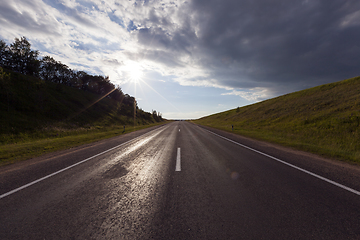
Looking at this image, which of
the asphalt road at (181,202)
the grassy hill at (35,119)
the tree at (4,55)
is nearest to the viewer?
the asphalt road at (181,202)

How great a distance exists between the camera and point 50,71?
54000mm

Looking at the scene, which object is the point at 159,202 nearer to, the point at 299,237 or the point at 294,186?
the point at 299,237

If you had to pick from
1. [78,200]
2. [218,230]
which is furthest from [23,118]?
[218,230]

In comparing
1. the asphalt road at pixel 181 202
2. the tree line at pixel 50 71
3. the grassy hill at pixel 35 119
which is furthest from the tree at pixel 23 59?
the asphalt road at pixel 181 202

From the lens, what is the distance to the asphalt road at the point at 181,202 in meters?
2.18

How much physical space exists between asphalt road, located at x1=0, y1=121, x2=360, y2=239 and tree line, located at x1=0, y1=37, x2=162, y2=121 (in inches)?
2303

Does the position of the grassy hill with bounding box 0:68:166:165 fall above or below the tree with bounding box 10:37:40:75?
below

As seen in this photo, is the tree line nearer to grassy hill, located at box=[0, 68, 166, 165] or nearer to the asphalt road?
grassy hill, located at box=[0, 68, 166, 165]

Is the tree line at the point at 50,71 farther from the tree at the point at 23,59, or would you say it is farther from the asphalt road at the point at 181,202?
the asphalt road at the point at 181,202

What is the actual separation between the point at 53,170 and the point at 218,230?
5.71 meters

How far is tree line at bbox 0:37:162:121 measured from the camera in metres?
41.7

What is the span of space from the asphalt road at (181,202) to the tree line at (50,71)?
192 feet

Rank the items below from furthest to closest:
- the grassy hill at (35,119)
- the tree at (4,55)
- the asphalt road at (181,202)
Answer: the tree at (4,55) → the grassy hill at (35,119) → the asphalt road at (181,202)

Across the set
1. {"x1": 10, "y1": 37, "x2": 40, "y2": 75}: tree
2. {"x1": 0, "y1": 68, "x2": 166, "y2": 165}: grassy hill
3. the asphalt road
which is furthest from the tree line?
the asphalt road
